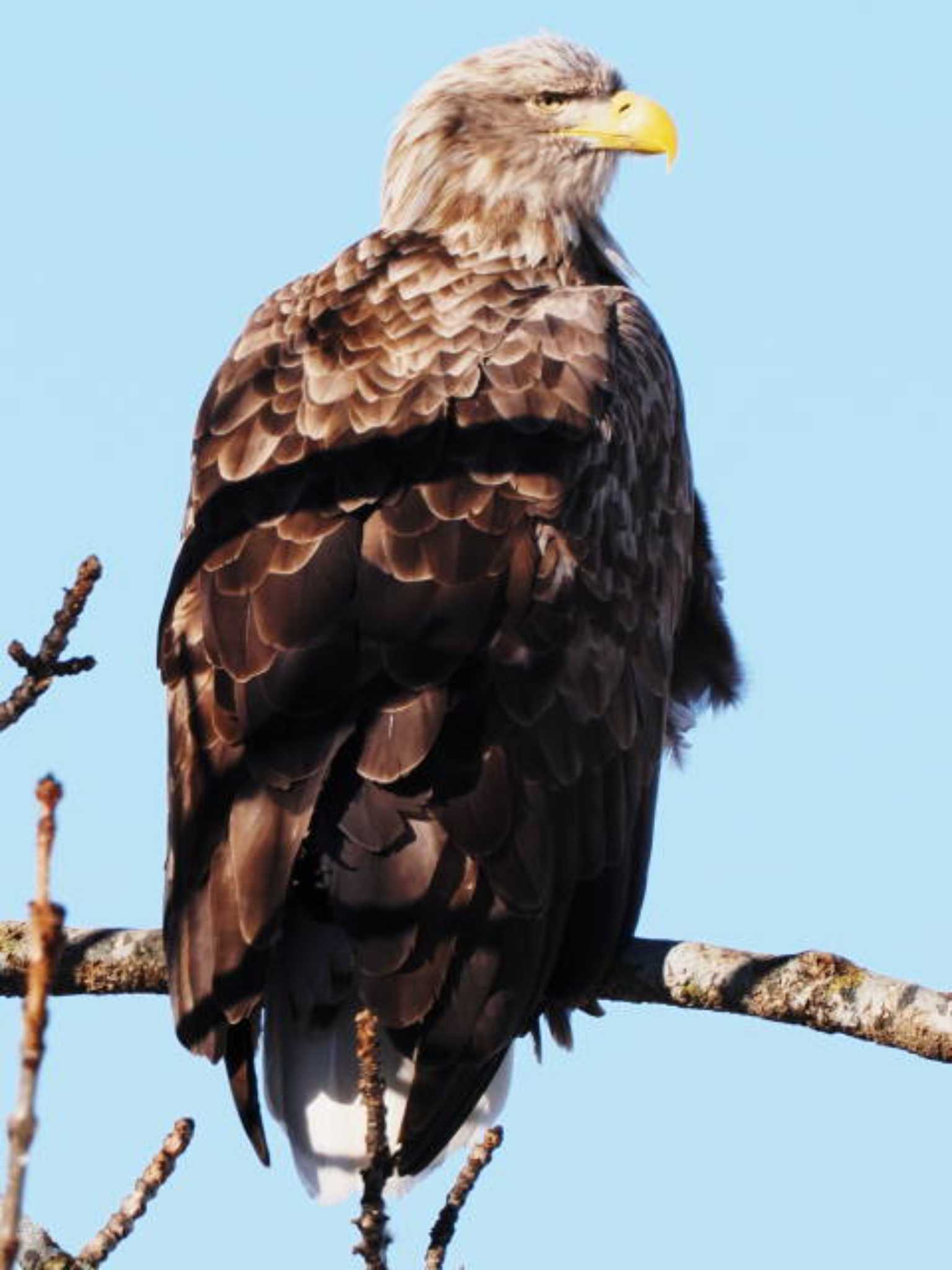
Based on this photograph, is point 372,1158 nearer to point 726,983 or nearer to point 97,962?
point 726,983

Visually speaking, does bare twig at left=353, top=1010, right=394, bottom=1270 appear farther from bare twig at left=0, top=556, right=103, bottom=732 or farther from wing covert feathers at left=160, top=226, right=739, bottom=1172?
wing covert feathers at left=160, top=226, right=739, bottom=1172

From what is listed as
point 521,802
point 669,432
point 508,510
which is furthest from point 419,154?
point 521,802

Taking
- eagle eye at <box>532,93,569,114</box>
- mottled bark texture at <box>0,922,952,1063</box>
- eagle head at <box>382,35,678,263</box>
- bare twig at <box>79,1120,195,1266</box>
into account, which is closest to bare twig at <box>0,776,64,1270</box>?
bare twig at <box>79,1120,195,1266</box>

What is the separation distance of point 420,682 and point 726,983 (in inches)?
43.3

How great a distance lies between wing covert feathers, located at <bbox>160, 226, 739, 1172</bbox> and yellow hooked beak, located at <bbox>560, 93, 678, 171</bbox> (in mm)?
1289

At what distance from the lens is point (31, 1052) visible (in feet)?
8.26

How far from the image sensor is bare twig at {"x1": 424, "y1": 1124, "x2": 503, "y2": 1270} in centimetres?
425

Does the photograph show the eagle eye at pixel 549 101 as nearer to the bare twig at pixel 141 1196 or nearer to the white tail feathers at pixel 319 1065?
the white tail feathers at pixel 319 1065

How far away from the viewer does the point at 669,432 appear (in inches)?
287

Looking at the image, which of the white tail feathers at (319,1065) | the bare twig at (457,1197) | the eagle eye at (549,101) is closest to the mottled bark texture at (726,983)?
the white tail feathers at (319,1065)

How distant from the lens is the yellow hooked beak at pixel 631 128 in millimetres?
8164

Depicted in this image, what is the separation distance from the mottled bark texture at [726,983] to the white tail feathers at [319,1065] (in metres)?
0.33

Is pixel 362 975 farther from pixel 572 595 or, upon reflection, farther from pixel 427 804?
pixel 572 595

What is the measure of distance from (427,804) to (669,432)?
182 cm
